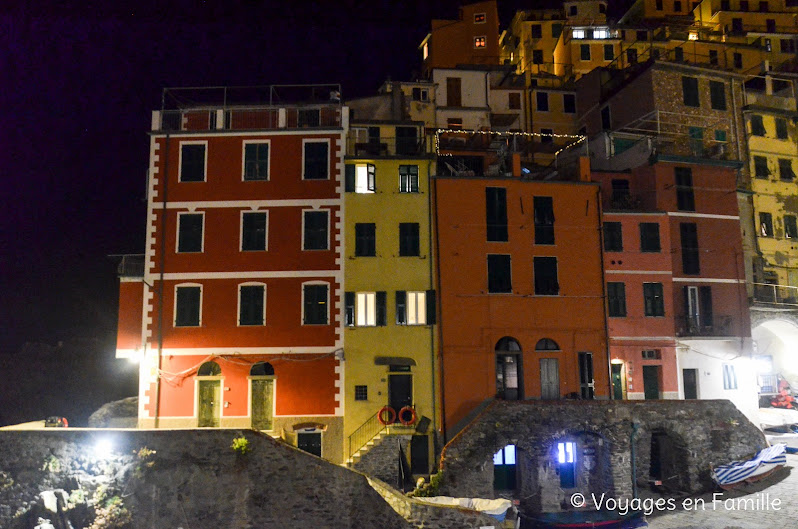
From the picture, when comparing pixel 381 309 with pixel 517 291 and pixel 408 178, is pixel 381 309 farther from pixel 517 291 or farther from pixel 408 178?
pixel 517 291

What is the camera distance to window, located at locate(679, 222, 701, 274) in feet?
115

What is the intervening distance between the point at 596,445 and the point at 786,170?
93.4ft

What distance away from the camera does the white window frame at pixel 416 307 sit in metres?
29.5

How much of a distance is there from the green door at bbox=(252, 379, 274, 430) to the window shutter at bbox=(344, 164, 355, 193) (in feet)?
32.0

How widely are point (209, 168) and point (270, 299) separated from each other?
23.3 feet

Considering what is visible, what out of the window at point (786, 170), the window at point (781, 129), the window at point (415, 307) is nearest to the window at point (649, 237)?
the window at point (415, 307)

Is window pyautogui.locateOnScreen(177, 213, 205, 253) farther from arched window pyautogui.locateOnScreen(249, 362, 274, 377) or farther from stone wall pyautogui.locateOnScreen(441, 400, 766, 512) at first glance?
stone wall pyautogui.locateOnScreen(441, 400, 766, 512)

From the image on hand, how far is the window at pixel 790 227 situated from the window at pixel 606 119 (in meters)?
13.5

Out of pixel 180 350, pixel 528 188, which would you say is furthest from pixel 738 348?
pixel 180 350

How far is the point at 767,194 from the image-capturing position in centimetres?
4300

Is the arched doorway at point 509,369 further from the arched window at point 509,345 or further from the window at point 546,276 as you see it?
the window at point 546,276

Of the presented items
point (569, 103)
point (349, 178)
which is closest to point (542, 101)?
point (569, 103)

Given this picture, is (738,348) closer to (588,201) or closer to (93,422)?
(588,201)

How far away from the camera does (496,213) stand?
3103cm
